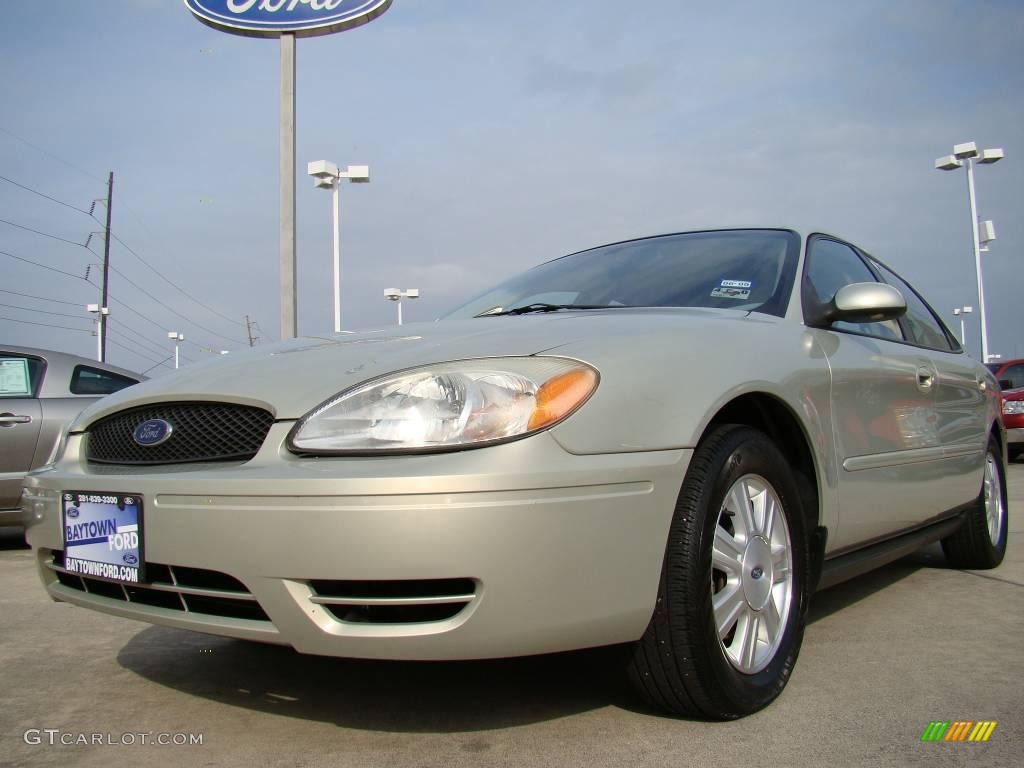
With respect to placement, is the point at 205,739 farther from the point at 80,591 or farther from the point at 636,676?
the point at 636,676

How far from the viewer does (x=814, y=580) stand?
2670 mm

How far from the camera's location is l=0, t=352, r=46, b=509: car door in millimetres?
5461

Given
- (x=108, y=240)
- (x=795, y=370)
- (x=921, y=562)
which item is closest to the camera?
(x=795, y=370)

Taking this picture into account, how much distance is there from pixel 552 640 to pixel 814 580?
3.48 ft

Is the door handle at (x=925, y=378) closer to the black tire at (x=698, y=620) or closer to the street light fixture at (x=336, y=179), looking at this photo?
the black tire at (x=698, y=620)

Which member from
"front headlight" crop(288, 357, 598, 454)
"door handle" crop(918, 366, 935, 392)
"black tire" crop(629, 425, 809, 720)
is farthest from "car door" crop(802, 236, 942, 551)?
"front headlight" crop(288, 357, 598, 454)

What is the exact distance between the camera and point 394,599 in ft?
6.20

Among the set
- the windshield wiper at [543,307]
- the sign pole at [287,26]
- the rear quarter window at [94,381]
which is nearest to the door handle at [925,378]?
the windshield wiper at [543,307]

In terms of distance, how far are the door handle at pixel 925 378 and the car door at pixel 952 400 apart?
70 mm

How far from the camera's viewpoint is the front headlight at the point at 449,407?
193 centimetres

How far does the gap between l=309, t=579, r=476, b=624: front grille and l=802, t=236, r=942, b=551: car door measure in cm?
136

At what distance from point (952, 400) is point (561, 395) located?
2.44 meters

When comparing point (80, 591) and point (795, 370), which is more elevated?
point (795, 370)

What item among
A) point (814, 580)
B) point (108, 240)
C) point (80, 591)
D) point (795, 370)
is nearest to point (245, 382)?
point (80, 591)
